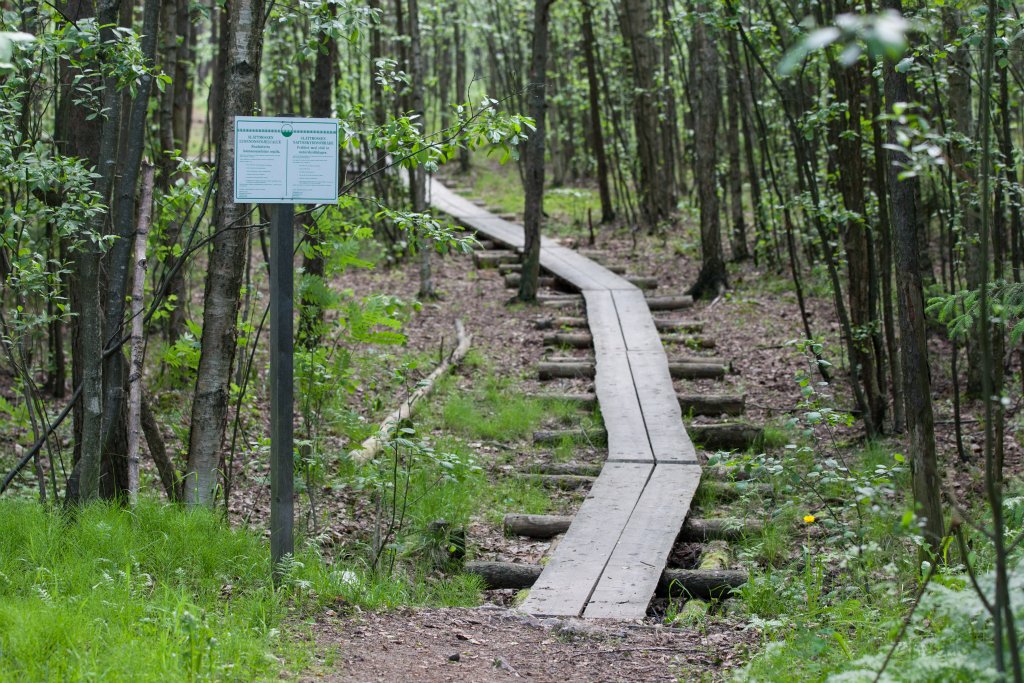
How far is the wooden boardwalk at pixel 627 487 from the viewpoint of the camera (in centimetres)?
508

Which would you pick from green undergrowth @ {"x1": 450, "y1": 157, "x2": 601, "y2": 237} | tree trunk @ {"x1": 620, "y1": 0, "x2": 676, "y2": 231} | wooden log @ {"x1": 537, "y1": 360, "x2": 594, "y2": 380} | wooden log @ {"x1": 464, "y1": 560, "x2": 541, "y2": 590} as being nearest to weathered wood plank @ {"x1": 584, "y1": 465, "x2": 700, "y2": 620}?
wooden log @ {"x1": 464, "y1": 560, "x2": 541, "y2": 590}

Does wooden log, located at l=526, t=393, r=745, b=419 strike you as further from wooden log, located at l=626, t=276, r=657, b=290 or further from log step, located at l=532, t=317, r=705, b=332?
wooden log, located at l=626, t=276, r=657, b=290

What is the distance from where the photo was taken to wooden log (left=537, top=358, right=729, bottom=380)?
9812 mm

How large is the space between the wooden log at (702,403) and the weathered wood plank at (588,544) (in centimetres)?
180

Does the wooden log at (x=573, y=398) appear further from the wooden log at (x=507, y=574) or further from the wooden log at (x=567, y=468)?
the wooden log at (x=507, y=574)

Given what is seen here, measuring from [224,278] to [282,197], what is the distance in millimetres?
1198

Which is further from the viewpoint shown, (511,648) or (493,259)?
(493,259)

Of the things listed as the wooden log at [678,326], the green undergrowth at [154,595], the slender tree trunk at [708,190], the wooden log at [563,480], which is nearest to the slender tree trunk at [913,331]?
the green undergrowth at [154,595]

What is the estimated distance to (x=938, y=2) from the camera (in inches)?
223

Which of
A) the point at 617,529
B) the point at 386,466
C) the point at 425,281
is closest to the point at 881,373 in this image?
the point at 617,529

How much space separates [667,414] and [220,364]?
426 centimetres

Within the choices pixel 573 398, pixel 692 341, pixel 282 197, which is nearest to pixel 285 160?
pixel 282 197

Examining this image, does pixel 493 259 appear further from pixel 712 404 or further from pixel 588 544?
pixel 588 544

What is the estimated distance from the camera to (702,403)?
8.84m
